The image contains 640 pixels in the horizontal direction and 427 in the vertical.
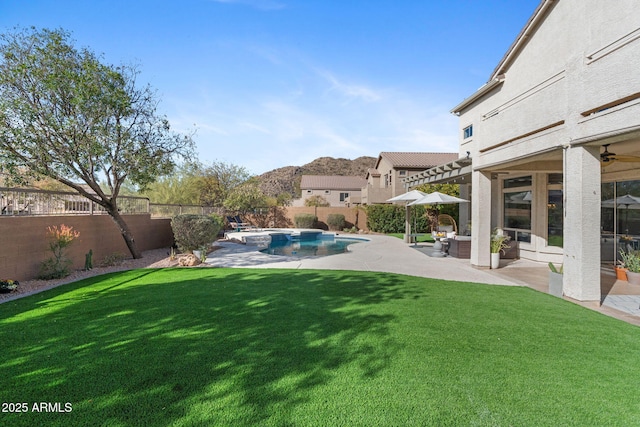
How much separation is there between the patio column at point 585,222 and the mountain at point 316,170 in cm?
8820

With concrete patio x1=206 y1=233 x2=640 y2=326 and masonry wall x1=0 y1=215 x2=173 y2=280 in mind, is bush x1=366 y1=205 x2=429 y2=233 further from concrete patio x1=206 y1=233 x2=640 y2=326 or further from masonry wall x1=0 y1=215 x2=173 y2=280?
masonry wall x1=0 y1=215 x2=173 y2=280

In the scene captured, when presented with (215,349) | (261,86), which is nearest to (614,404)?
(215,349)

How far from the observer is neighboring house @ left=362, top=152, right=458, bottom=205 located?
100 feet

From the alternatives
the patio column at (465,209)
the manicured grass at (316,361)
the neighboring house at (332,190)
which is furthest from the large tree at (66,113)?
the neighboring house at (332,190)

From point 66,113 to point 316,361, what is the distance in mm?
9929

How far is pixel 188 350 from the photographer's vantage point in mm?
3727

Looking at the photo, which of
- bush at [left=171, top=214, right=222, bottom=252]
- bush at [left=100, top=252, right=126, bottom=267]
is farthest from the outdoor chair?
bush at [left=100, top=252, right=126, bottom=267]

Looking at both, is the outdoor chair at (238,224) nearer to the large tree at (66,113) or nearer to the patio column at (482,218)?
the large tree at (66,113)

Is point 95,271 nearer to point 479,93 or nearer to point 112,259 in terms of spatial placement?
point 112,259

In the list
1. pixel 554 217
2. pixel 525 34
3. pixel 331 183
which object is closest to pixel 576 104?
pixel 525 34

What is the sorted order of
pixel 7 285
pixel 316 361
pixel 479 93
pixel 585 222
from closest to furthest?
pixel 316 361
pixel 585 222
pixel 7 285
pixel 479 93

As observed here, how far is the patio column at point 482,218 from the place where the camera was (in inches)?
389

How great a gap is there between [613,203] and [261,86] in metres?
14.5

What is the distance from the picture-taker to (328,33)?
43.3 ft
